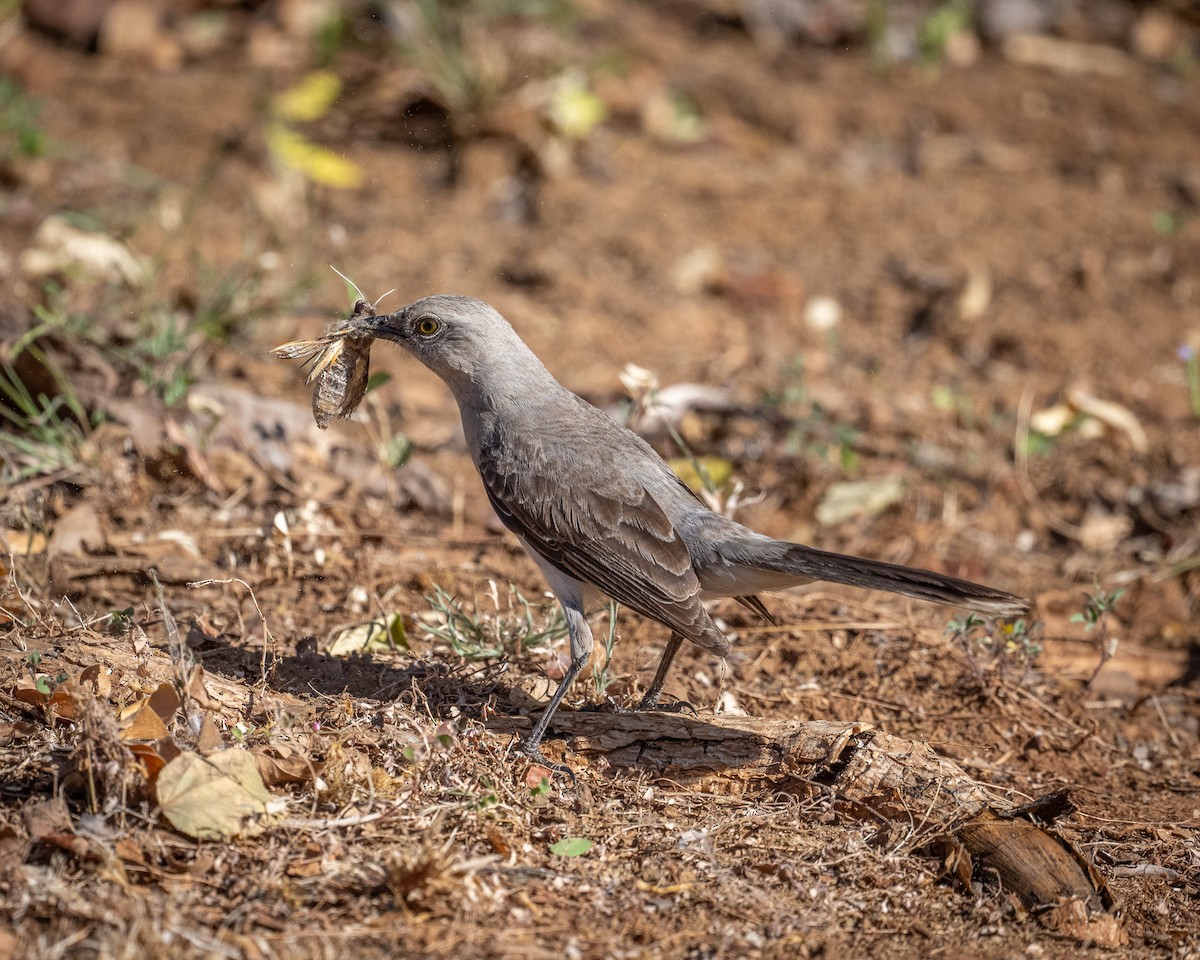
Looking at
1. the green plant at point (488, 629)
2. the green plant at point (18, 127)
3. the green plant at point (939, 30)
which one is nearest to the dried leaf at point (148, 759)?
the green plant at point (488, 629)

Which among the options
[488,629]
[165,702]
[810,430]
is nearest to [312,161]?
[810,430]

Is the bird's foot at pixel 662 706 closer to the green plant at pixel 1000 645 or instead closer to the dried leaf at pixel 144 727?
the green plant at pixel 1000 645

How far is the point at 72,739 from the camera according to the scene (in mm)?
3855

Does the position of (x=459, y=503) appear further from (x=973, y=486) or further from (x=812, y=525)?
(x=973, y=486)

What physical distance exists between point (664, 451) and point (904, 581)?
113 inches

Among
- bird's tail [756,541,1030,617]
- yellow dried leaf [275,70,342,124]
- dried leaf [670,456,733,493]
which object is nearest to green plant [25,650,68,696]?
bird's tail [756,541,1030,617]

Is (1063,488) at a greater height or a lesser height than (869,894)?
lesser

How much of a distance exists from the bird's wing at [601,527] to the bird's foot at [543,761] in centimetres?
67

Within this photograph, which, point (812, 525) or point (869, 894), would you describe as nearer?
point (869, 894)

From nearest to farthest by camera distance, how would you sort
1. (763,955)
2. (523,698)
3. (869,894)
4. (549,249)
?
(763,955)
(869,894)
(523,698)
(549,249)

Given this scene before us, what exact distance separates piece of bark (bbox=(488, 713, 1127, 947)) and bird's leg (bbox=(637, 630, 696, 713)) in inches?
7.0

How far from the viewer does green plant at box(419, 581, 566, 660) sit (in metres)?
4.89

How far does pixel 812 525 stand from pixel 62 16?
838 cm

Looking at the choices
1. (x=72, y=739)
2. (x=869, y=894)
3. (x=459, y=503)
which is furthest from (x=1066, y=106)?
(x=72, y=739)
